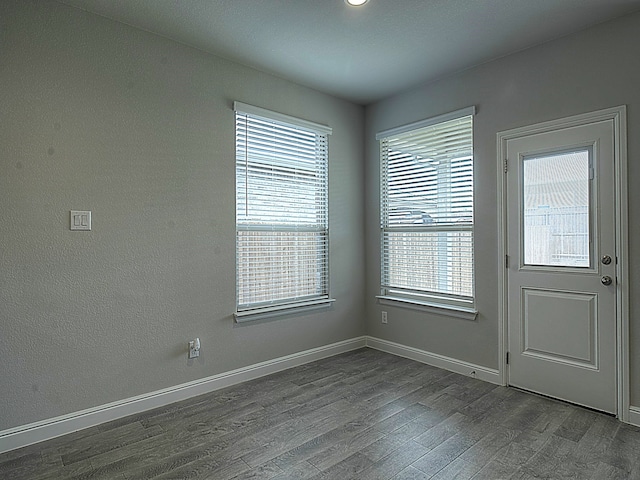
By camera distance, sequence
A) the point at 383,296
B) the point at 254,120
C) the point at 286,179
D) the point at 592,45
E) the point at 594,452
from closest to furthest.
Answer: the point at 594,452 → the point at 592,45 → the point at 254,120 → the point at 286,179 → the point at 383,296

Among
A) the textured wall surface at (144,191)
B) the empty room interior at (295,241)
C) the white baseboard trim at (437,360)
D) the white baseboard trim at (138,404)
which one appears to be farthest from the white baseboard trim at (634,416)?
the white baseboard trim at (138,404)

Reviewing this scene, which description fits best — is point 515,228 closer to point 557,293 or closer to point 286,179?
point 557,293

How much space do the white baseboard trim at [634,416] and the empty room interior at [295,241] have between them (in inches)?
0.4

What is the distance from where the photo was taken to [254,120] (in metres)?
3.42

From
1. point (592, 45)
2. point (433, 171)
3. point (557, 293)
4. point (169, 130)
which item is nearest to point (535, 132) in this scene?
point (592, 45)

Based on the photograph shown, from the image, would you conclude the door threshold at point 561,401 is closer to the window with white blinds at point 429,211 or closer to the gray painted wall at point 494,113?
the gray painted wall at point 494,113

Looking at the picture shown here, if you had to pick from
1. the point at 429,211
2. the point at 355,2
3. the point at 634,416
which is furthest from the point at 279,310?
the point at 634,416

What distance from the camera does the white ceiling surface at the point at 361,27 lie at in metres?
2.48

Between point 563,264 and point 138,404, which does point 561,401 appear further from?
point 138,404

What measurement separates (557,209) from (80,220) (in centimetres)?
332

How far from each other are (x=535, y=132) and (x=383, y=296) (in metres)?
2.11

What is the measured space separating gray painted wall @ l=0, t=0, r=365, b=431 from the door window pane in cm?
230

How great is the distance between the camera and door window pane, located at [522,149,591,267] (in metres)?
2.79

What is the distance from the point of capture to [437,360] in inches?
145
